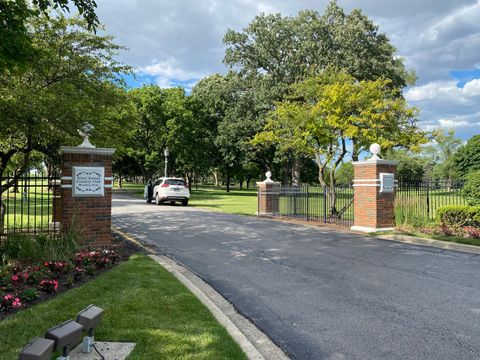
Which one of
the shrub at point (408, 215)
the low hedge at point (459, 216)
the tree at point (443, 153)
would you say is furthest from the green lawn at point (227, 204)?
the tree at point (443, 153)

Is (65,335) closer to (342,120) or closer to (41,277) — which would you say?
(41,277)

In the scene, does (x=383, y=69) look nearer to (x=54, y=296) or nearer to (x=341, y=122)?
(x=341, y=122)

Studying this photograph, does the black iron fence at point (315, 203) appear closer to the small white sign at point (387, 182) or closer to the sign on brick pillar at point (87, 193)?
the small white sign at point (387, 182)

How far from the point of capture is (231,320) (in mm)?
4777

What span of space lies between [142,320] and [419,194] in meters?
11.5

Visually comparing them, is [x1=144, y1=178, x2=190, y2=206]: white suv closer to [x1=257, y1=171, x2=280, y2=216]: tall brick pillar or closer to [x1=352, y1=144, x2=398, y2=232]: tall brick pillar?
[x1=257, y1=171, x2=280, y2=216]: tall brick pillar

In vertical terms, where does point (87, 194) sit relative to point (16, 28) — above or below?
below

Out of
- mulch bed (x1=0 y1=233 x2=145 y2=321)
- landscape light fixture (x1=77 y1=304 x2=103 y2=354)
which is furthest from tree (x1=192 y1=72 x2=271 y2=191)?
landscape light fixture (x1=77 y1=304 x2=103 y2=354)

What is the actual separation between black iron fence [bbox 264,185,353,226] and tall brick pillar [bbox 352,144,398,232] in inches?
49.6

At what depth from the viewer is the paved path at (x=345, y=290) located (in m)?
4.16

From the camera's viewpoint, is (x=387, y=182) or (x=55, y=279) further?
(x=387, y=182)

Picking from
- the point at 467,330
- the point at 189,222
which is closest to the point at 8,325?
the point at 467,330

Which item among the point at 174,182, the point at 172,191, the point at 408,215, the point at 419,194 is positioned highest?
the point at 174,182

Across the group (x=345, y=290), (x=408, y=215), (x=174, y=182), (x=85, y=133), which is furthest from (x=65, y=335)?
(x=174, y=182)
